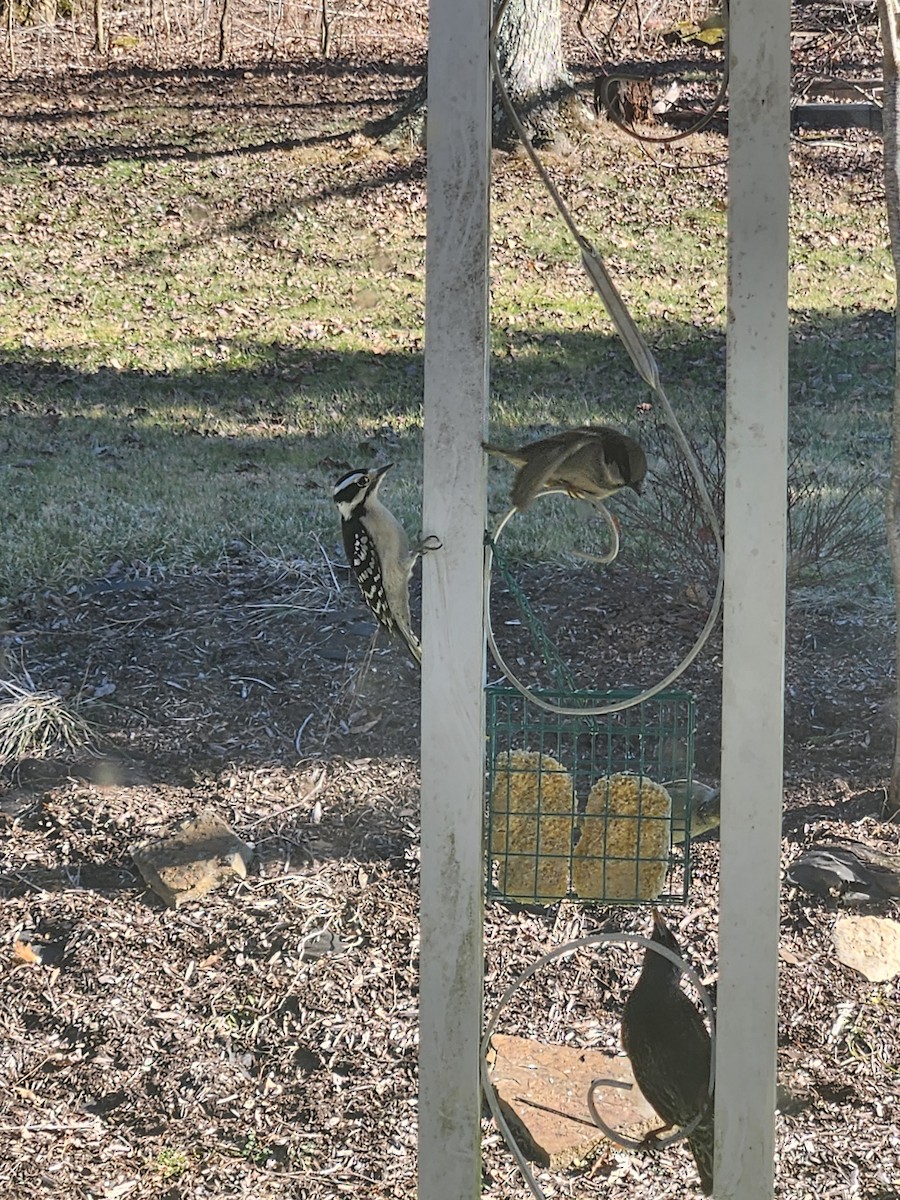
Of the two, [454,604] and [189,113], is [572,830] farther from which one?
[189,113]

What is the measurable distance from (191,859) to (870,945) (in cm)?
199

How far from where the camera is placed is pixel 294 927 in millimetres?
4168

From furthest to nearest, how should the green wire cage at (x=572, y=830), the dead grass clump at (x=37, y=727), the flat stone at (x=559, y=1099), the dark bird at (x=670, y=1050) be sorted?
the dead grass clump at (x=37, y=727) → the flat stone at (x=559, y=1099) → the green wire cage at (x=572, y=830) → the dark bird at (x=670, y=1050)

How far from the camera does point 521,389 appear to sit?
912cm

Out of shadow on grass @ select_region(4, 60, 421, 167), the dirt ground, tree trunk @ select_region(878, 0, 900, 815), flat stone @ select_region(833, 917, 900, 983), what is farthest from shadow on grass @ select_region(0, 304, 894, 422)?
flat stone @ select_region(833, 917, 900, 983)

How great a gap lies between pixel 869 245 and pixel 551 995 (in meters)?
9.20

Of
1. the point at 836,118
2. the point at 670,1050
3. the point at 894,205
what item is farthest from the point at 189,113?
the point at 670,1050

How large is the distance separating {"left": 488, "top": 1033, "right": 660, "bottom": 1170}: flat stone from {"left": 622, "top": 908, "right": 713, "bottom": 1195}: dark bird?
0.68 meters

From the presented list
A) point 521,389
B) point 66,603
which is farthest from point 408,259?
point 66,603

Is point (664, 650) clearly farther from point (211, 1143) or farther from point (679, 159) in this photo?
point (679, 159)

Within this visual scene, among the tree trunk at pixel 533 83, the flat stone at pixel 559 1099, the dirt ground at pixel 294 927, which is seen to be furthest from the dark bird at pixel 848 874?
the tree trunk at pixel 533 83

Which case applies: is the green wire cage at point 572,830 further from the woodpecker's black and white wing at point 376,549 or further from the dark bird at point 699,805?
the dark bird at point 699,805

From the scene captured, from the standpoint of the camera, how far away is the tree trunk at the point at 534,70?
1281cm

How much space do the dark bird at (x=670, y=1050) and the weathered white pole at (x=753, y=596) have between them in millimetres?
170
